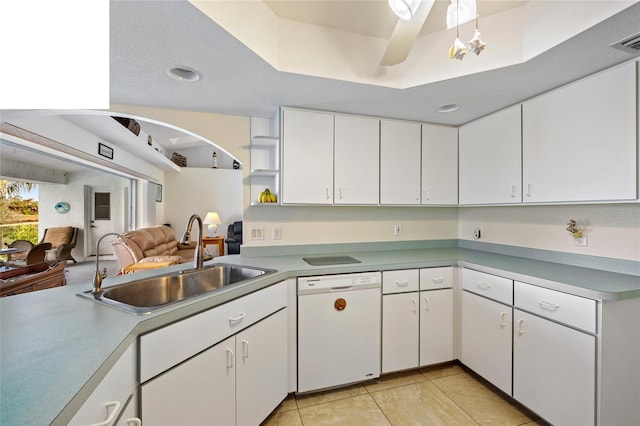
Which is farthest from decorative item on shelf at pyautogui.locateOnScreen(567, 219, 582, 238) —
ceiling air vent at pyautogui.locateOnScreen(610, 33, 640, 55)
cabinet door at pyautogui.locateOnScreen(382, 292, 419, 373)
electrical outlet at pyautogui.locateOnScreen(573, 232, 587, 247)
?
cabinet door at pyautogui.locateOnScreen(382, 292, 419, 373)

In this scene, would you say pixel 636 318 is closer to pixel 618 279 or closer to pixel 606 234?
pixel 618 279

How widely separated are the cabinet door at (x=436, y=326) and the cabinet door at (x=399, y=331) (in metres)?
0.06

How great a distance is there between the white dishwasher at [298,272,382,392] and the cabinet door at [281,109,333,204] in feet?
2.15

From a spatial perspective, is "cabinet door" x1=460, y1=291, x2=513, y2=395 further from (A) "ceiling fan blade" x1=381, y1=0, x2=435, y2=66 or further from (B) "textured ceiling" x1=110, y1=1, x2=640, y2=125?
(A) "ceiling fan blade" x1=381, y1=0, x2=435, y2=66

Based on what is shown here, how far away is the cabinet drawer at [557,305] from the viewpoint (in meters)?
1.37

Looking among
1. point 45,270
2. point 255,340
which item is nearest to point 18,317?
point 255,340

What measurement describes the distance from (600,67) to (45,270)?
14.0ft

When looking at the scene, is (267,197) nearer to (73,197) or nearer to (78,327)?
(78,327)

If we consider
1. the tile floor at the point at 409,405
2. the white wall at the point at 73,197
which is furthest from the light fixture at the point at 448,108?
the white wall at the point at 73,197

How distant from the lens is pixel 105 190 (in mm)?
5531

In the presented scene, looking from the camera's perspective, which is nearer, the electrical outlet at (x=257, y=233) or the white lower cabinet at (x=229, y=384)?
the white lower cabinet at (x=229, y=384)

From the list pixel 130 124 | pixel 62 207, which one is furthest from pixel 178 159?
pixel 62 207

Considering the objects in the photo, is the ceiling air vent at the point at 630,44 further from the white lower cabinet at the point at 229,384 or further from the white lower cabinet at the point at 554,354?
the white lower cabinet at the point at 229,384

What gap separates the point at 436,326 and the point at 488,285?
509 millimetres
